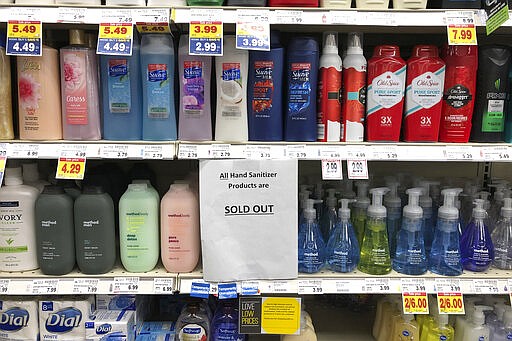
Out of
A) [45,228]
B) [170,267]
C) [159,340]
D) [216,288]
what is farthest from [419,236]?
[45,228]

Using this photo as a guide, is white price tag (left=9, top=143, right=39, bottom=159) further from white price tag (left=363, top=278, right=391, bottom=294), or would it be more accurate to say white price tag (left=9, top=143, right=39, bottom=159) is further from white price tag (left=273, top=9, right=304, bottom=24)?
white price tag (left=363, top=278, right=391, bottom=294)

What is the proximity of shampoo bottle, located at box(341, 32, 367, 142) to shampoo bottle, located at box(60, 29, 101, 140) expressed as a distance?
865 millimetres

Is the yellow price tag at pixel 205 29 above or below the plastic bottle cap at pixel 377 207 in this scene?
above

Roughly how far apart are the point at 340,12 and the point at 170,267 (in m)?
1.03

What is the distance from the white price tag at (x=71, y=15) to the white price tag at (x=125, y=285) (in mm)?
855

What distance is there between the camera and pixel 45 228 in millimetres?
1446

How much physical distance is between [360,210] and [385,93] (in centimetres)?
46

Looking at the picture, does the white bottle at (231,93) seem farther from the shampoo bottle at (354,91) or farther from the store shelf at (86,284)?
the store shelf at (86,284)

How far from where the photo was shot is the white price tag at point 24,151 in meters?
1.40

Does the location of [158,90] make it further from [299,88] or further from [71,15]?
[299,88]

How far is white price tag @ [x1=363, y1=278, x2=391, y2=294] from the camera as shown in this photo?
1.46m

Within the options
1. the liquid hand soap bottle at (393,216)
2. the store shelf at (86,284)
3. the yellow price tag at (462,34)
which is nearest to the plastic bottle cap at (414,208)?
the liquid hand soap bottle at (393,216)

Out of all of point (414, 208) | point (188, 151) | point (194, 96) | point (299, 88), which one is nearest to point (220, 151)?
point (188, 151)

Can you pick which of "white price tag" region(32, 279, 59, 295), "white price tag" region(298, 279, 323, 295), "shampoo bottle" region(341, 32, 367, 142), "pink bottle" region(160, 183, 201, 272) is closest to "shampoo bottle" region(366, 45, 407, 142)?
"shampoo bottle" region(341, 32, 367, 142)
